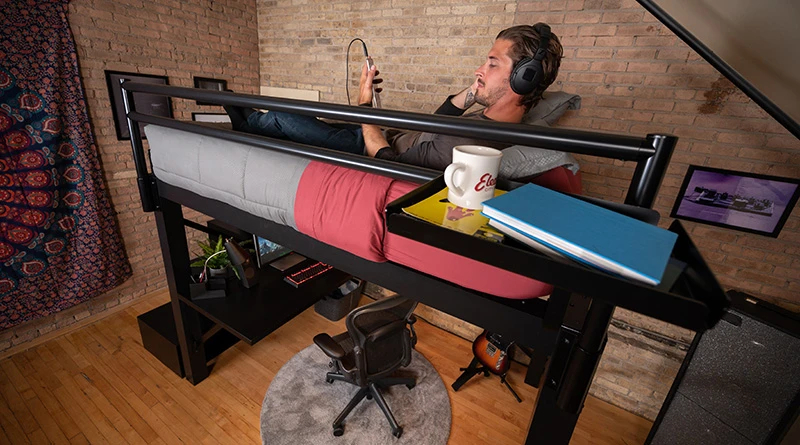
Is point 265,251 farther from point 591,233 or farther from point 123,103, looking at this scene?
point 591,233

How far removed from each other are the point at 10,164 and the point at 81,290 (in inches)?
39.7

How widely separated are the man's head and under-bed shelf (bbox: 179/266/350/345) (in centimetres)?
167

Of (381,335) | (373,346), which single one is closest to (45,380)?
(373,346)

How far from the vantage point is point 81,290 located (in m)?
2.53

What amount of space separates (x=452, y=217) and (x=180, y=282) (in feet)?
6.62

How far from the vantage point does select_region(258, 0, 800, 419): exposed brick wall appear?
5.79 feet

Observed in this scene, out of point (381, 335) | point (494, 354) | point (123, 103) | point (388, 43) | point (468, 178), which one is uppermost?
point (388, 43)

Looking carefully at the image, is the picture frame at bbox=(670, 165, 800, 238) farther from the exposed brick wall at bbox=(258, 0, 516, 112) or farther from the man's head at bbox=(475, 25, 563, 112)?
the exposed brick wall at bbox=(258, 0, 516, 112)

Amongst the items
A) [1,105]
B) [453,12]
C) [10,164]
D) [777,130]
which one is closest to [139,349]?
[10,164]

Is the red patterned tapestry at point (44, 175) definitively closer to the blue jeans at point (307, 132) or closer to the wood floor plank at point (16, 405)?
the wood floor plank at point (16, 405)

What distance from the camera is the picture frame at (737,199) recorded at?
1710 millimetres

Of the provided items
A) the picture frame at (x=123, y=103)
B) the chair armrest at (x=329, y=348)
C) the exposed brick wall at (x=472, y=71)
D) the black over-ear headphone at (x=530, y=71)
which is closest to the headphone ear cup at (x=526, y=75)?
the black over-ear headphone at (x=530, y=71)

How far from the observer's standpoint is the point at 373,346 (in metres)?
1.99

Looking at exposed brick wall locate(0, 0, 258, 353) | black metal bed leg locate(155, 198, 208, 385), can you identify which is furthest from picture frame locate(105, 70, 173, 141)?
black metal bed leg locate(155, 198, 208, 385)
